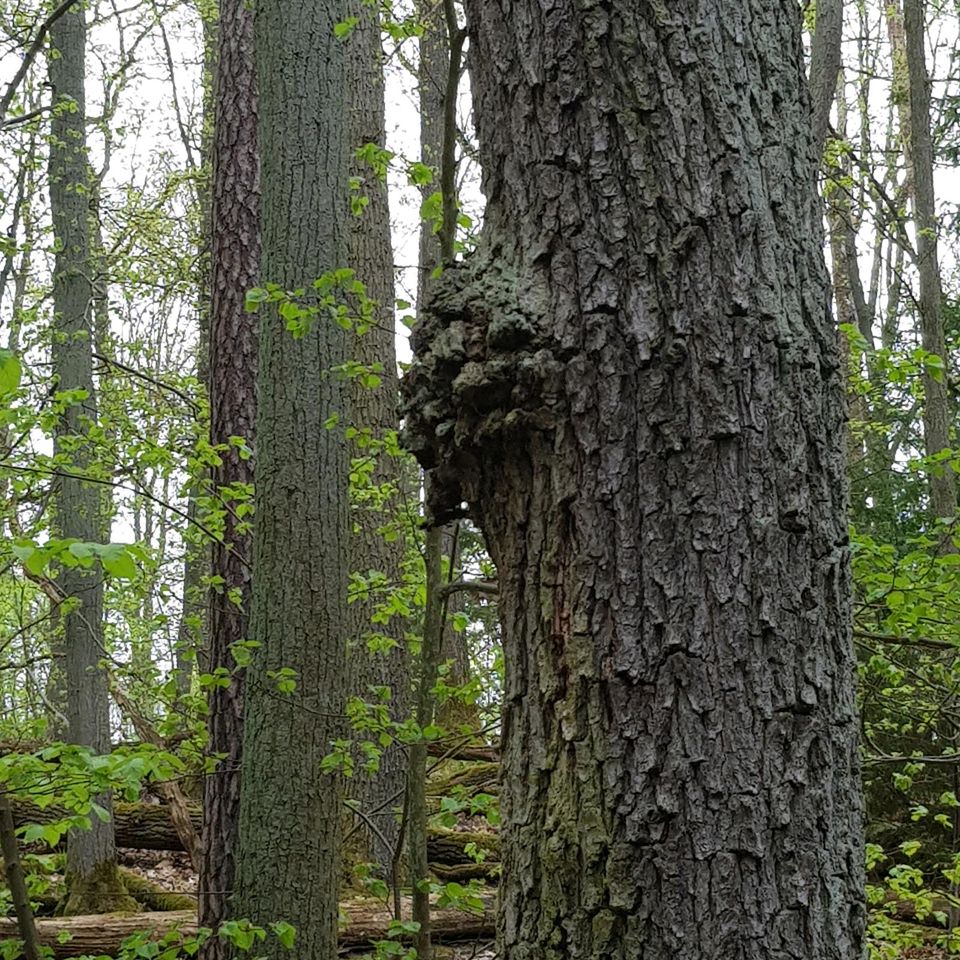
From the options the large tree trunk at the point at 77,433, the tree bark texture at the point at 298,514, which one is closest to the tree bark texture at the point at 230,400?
the tree bark texture at the point at 298,514

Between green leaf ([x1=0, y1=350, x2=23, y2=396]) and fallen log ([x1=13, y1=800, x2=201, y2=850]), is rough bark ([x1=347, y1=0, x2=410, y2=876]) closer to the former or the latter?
fallen log ([x1=13, y1=800, x2=201, y2=850])

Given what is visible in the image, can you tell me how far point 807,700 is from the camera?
1447mm

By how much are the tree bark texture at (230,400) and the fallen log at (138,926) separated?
69.0 inches

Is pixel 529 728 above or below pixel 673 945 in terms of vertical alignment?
above

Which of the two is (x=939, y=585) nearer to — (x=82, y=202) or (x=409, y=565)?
(x=409, y=565)

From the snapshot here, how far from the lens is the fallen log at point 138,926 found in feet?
21.9

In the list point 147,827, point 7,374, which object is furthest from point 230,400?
point 147,827

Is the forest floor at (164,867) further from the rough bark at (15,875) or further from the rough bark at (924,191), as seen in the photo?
the rough bark at (924,191)

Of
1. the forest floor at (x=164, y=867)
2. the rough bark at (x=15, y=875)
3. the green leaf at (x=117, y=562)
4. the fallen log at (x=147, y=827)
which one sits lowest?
the forest floor at (x=164, y=867)

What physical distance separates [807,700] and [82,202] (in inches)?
341

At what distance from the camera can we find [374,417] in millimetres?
7633

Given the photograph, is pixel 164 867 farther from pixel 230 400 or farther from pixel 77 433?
pixel 230 400

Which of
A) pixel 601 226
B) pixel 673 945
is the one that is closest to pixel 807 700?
pixel 673 945

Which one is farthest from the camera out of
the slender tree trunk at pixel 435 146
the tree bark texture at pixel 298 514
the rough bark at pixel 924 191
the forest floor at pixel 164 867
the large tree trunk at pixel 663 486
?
the rough bark at pixel 924 191
